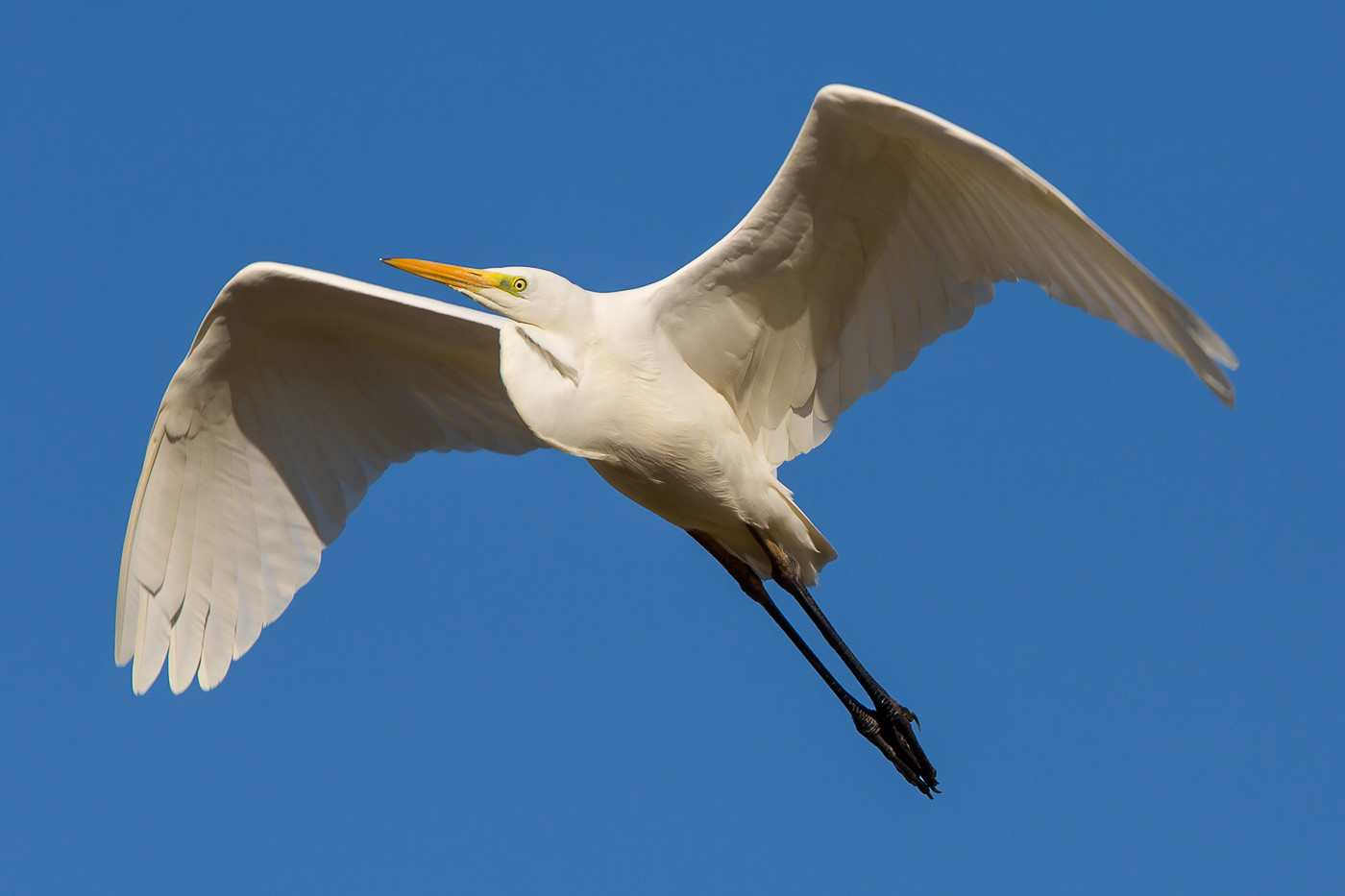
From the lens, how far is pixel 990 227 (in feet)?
27.9

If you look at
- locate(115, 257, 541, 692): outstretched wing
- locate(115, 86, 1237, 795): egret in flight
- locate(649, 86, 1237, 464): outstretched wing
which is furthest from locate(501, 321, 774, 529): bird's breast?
locate(115, 257, 541, 692): outstretched wing

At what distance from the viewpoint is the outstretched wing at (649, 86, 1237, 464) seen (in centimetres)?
776

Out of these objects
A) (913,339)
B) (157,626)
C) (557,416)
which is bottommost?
(157,626)

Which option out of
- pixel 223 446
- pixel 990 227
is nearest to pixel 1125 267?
pixel 990 227

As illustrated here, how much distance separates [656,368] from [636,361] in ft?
0.42

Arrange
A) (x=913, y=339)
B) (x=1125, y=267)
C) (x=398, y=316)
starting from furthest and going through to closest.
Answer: (x=398, y=316) < (x=913, y=339) < (x=1125, y=267)

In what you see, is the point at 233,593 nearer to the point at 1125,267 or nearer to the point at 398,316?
the point at 398,316

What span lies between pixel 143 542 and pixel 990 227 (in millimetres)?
5423

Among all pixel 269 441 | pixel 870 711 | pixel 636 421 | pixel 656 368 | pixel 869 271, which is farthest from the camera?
pixel 269 441

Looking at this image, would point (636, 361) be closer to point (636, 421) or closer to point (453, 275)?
point (636, 421)

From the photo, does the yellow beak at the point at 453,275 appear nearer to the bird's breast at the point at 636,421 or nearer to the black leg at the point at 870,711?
the bird's breast at the point at 636,421

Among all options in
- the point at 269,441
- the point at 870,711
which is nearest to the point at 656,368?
the point at 870,711

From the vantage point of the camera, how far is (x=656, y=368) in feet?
28.7

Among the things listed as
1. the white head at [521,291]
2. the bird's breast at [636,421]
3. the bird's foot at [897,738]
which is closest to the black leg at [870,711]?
the bird's foot at [897,738]
